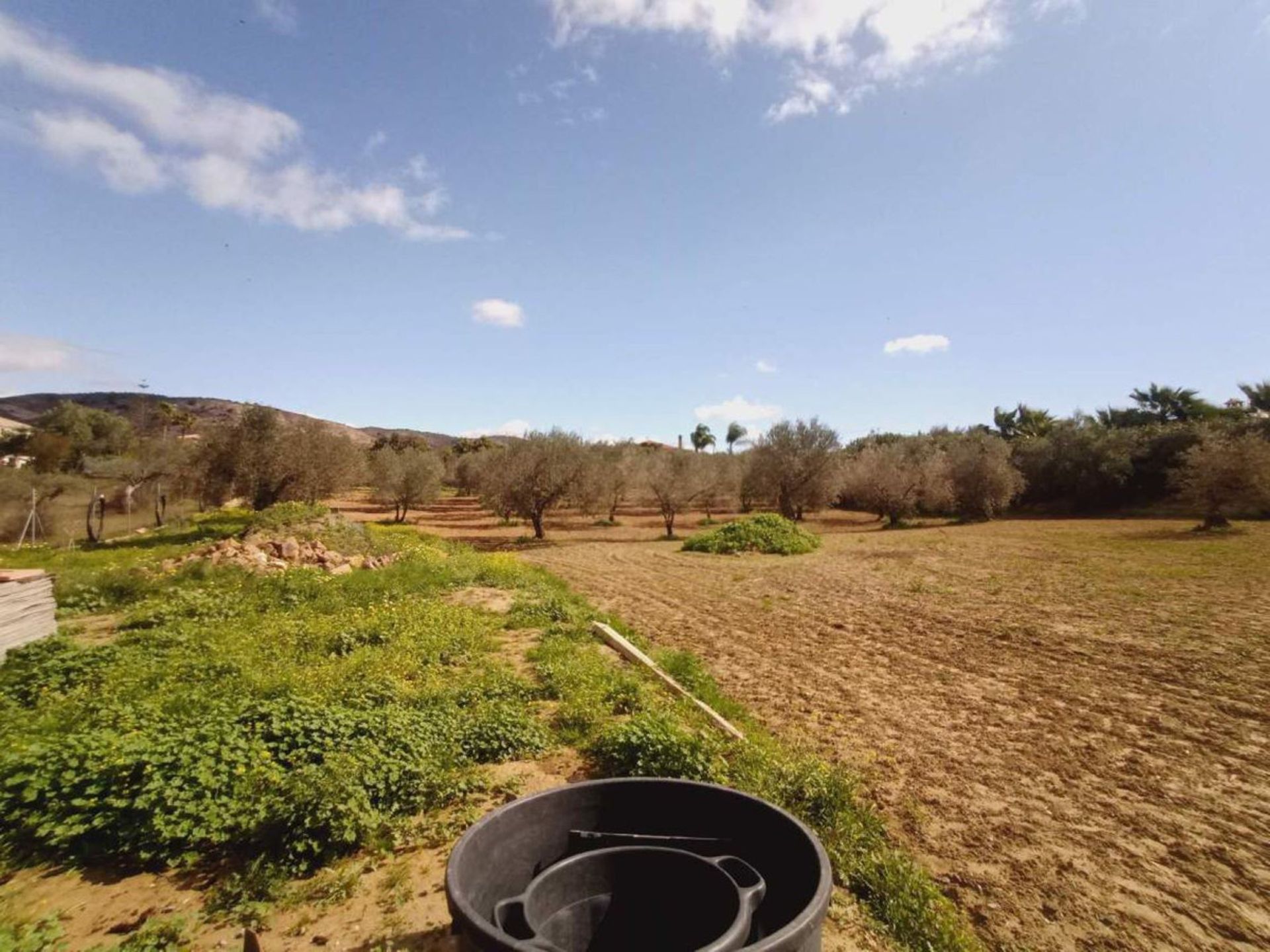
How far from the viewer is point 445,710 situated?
5699 millimetres

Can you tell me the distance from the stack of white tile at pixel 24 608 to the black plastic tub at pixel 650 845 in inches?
329

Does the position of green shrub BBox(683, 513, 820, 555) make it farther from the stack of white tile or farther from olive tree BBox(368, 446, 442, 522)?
olive tree BBox(368, 446, 442, 522)

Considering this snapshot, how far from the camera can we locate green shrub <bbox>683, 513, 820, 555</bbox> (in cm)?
2314

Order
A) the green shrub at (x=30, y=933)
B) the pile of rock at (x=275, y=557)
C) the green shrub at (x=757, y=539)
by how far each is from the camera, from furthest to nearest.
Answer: the green shrub at (x=757, y=539), the pile of rock at (x=275, y=557), the green shrub at (x=30, y=933)

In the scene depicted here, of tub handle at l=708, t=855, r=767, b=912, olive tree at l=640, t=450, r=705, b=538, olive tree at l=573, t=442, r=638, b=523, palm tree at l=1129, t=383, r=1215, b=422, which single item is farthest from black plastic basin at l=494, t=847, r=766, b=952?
palm tree at l=1129, t=383, r=1215, b=422

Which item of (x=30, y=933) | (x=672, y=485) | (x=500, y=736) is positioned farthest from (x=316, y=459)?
(x=30, y=933)

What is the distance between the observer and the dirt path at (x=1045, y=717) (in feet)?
12.1

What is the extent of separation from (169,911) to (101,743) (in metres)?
1.69

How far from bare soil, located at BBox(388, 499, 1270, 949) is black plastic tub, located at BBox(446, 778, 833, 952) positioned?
192 cm

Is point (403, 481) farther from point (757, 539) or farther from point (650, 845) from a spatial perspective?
Result: point (650, 845)

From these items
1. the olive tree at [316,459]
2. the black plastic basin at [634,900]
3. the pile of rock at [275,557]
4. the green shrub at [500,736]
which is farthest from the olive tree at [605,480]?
the black plastic basin at [634,900]

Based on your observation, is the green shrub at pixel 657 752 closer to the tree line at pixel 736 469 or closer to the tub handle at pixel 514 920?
the tub handle at pixel 514 920

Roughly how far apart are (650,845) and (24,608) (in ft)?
29.8

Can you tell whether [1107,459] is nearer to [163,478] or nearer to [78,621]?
[78,621]
